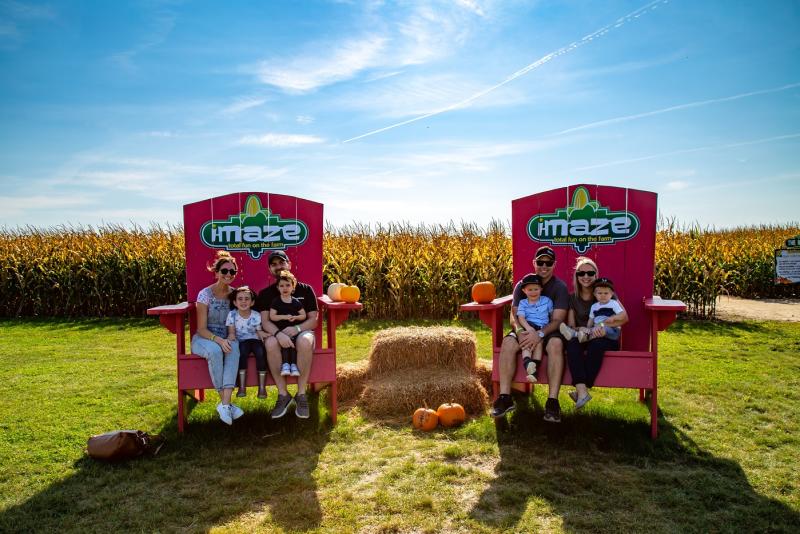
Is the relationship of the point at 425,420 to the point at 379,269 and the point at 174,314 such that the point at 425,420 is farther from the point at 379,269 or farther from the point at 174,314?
the point at 379,269

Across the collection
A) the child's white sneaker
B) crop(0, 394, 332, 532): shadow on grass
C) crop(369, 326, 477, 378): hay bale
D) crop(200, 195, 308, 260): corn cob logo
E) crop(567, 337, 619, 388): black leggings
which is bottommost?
crop(0, 394, 332, 532): shadow on grass

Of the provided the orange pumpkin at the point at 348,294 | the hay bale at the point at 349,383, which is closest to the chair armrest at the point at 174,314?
the orange pumpkin at the point at 348,294

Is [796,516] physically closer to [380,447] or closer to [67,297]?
[380,447]

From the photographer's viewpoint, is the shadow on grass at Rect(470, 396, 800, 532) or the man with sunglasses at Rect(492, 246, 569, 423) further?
the man with sunglasses at Rect(492, 246, 569, 423)

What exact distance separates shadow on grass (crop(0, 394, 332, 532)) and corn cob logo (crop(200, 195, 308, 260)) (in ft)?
5.41

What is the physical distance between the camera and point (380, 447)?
4277mm

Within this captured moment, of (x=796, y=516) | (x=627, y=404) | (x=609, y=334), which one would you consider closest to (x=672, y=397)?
(x=627, y=404)

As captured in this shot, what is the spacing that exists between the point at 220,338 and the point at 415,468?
1776 millimetres

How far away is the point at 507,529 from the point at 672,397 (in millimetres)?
3146

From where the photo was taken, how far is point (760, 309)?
11727 mm

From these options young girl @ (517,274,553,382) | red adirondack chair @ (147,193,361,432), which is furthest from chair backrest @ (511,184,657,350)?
red adirondack chair @ (147,193,361,432)

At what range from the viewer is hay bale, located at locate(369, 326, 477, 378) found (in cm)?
568

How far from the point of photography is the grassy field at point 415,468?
320 cm

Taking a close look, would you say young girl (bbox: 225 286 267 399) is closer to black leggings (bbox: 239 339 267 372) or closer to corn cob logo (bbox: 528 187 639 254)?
black leggings (bbox: 239 339 267 372)
